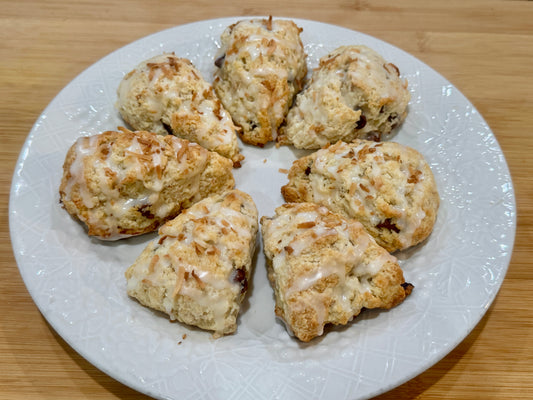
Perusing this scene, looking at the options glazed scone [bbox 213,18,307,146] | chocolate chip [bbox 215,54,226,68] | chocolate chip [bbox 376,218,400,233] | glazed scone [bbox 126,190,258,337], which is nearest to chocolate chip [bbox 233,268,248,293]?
glazed scone [bbox 126,190,258,337]

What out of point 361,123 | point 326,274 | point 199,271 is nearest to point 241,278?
point 199,271

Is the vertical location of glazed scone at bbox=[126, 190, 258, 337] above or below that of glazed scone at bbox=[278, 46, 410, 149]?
below

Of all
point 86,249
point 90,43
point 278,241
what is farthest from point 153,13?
point 278,241

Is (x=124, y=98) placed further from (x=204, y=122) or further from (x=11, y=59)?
(x=11, y=59)

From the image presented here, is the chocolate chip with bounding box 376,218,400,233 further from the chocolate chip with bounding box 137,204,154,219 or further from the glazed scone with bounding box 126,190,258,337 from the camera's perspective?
the chocolate chip with bounding box 137,204,154,219

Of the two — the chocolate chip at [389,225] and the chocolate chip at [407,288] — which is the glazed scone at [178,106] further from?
the chocolate chip at [407,288]

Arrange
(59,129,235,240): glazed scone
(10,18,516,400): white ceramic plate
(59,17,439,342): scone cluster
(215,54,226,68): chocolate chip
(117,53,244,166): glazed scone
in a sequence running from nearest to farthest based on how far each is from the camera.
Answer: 1. (10,18,516,400): white ceramic plate
2. (59,17,439,342): scone cluster
3. (59,129,235,240): glazed scone
4. (117,53,244,166): glazed scone
5. (215,54,226,68): chocolate chip

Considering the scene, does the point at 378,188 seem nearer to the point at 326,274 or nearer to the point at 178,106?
the point at 326,274
